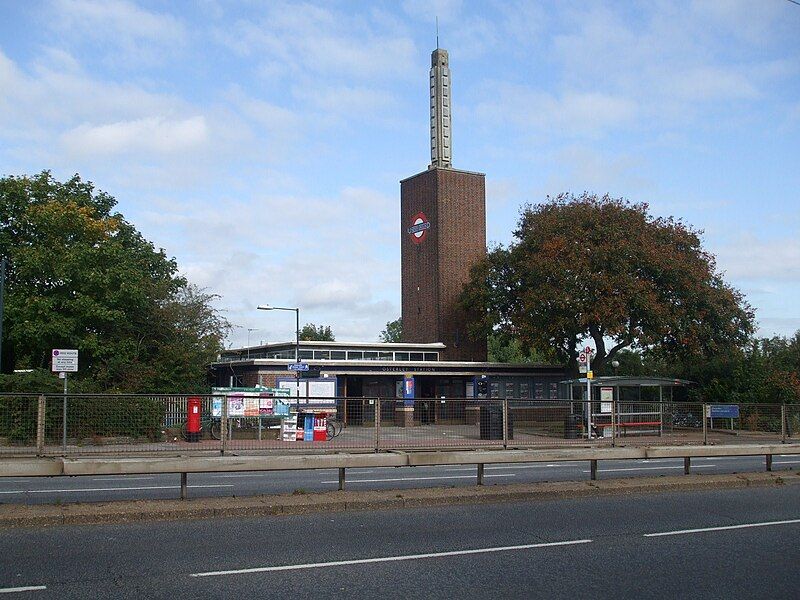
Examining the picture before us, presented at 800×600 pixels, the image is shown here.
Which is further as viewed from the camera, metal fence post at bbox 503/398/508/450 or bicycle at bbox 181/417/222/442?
metal fence post at bbox 503/398/508/450

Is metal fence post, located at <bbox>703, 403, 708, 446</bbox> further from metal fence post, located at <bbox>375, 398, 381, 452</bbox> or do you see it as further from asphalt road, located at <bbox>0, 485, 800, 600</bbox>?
asphalt road, located at <bbox>0, 485, 800, 600</bbox>

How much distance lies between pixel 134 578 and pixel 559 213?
130 feet

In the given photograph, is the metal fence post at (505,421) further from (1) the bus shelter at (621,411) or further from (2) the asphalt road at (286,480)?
(1) the bus shelter at (621,411)

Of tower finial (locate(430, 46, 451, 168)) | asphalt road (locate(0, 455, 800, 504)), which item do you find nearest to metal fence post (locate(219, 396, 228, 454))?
asphalt road (locate(0, 455, 800, 504))

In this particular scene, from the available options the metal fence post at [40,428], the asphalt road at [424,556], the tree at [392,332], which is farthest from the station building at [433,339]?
the tree at [392,332]

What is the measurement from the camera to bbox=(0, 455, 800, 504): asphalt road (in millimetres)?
14359

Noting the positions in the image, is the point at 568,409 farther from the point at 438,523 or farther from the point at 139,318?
the point at 139,318

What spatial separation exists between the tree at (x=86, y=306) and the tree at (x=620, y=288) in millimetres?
16919

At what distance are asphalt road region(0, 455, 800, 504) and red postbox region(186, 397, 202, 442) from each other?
3.08 ft

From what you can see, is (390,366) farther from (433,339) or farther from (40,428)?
(40,428)

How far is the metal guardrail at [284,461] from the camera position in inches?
453

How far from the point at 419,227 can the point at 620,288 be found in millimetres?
16333

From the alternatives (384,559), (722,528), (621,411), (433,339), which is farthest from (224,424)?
(433,339)

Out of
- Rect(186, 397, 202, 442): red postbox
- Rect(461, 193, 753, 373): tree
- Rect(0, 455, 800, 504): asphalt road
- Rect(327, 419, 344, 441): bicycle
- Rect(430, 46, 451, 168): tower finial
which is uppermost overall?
Rect(430, 46, 451, 168): tower finial
